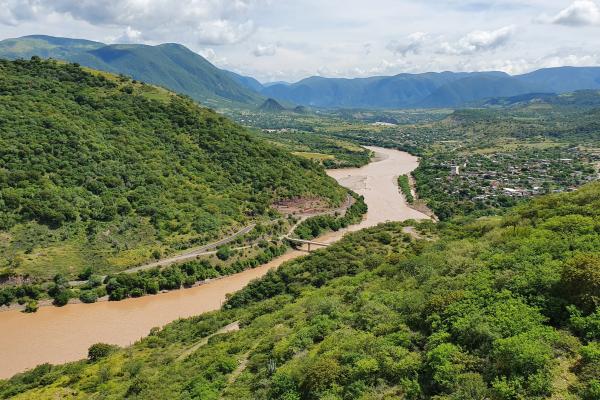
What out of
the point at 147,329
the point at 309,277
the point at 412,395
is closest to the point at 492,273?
the point at 412,395

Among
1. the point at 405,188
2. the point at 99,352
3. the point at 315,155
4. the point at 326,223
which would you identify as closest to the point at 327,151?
the point at 315,155

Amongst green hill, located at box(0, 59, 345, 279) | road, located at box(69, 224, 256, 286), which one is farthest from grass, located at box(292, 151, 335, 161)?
Result: road, located at box(69, 224, 256, 286)

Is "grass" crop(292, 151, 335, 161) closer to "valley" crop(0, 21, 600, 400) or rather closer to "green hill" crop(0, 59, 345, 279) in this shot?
"valley" crop(0, 21, 600, 400)

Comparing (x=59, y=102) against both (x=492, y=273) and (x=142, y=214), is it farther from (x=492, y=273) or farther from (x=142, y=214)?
(x=492, y=273)

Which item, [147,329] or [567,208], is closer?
[567,208]

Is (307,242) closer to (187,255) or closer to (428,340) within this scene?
(187,255)
